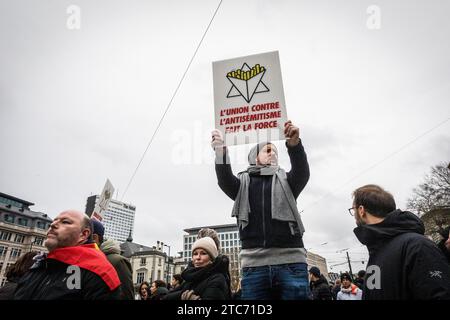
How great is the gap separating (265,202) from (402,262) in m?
1.02

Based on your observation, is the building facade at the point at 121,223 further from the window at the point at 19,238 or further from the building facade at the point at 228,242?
the window at the point at 19,238

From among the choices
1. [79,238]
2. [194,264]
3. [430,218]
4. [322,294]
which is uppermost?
[430,218]

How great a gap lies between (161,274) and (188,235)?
33.8 meters

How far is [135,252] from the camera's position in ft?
252

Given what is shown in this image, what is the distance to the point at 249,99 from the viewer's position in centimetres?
269

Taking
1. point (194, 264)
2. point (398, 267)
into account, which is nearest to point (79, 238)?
point (194, 264)

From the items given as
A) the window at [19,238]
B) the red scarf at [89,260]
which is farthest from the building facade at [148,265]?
the red scarf at [89,260]

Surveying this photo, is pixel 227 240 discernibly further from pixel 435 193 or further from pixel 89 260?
pixel 89 260

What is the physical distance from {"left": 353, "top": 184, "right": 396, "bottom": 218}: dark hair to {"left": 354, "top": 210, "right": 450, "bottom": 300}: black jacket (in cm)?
12

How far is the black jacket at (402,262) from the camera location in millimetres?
1482

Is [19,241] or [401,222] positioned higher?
[19,241]

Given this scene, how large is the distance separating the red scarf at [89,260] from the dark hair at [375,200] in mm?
2049

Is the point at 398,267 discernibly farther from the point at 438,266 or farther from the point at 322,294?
the point at 322,294
